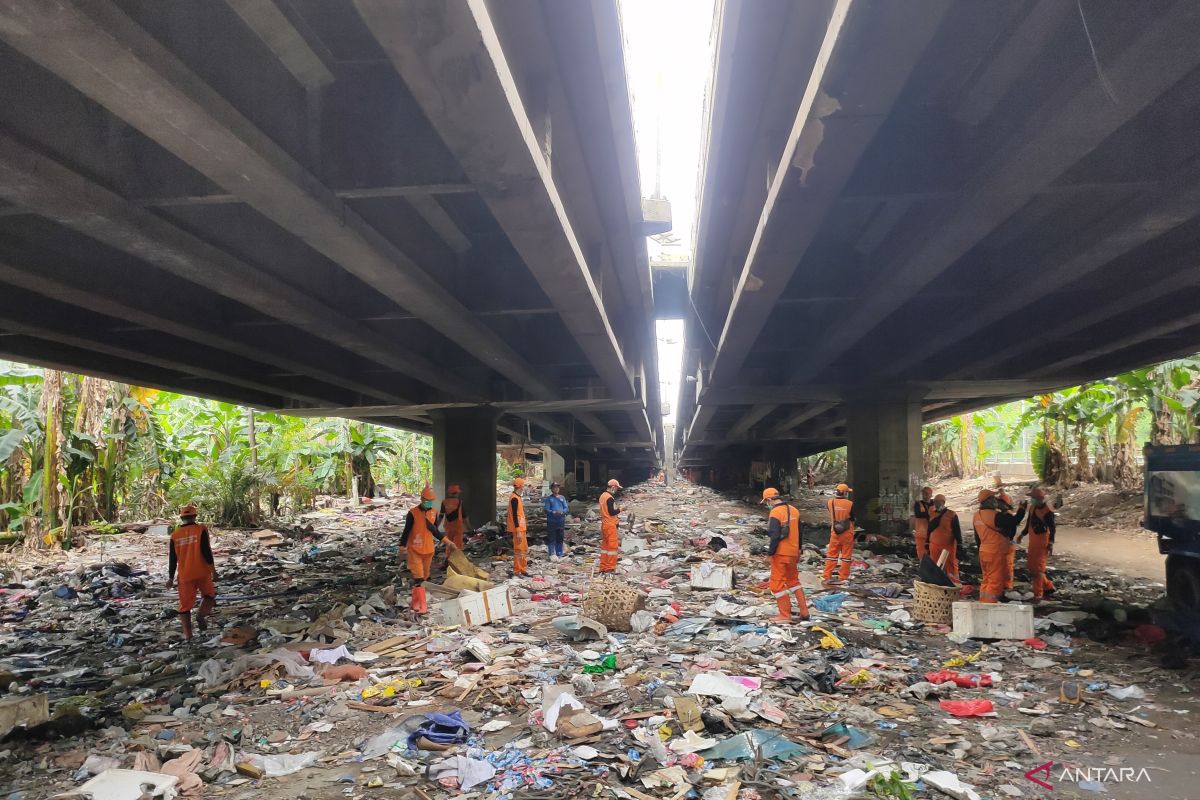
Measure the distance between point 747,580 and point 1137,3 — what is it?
971 cm

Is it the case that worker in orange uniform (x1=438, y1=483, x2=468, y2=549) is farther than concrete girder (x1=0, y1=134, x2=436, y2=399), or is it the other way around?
worker in orange uniform (x1=438, y1=483, x2=468, y2=549)

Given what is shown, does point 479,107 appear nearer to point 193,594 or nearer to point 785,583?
point 785,583

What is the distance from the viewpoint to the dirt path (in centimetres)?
1366

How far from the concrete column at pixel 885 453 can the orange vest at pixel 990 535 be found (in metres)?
8.03

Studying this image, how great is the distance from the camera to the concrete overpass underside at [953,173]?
151 inches

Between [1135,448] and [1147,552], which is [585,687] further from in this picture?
[1135,448]

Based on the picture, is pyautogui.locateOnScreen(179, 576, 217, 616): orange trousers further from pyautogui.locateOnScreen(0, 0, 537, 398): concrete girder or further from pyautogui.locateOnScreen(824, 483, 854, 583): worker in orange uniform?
pyautogui.locateOnScreen(824, 483, 854, 583): worker in orange uniform

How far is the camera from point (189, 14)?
3.65 m

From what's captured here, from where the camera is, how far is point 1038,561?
395 inches

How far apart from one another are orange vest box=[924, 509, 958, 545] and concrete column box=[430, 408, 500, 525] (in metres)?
11.6

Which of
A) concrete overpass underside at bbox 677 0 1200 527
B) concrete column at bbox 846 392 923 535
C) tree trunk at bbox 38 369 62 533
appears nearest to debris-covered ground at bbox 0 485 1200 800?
concrete overpass underside at bbox 677 0 1200 527

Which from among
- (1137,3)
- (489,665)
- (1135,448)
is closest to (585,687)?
(489,665)

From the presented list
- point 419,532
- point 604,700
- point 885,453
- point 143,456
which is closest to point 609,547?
point 419,532

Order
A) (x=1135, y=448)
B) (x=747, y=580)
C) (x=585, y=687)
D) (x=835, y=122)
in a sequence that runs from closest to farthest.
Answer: (x=835, y=122) < (x=585, y=687) < (x=747, y=580) < (x=1135, y=448)
